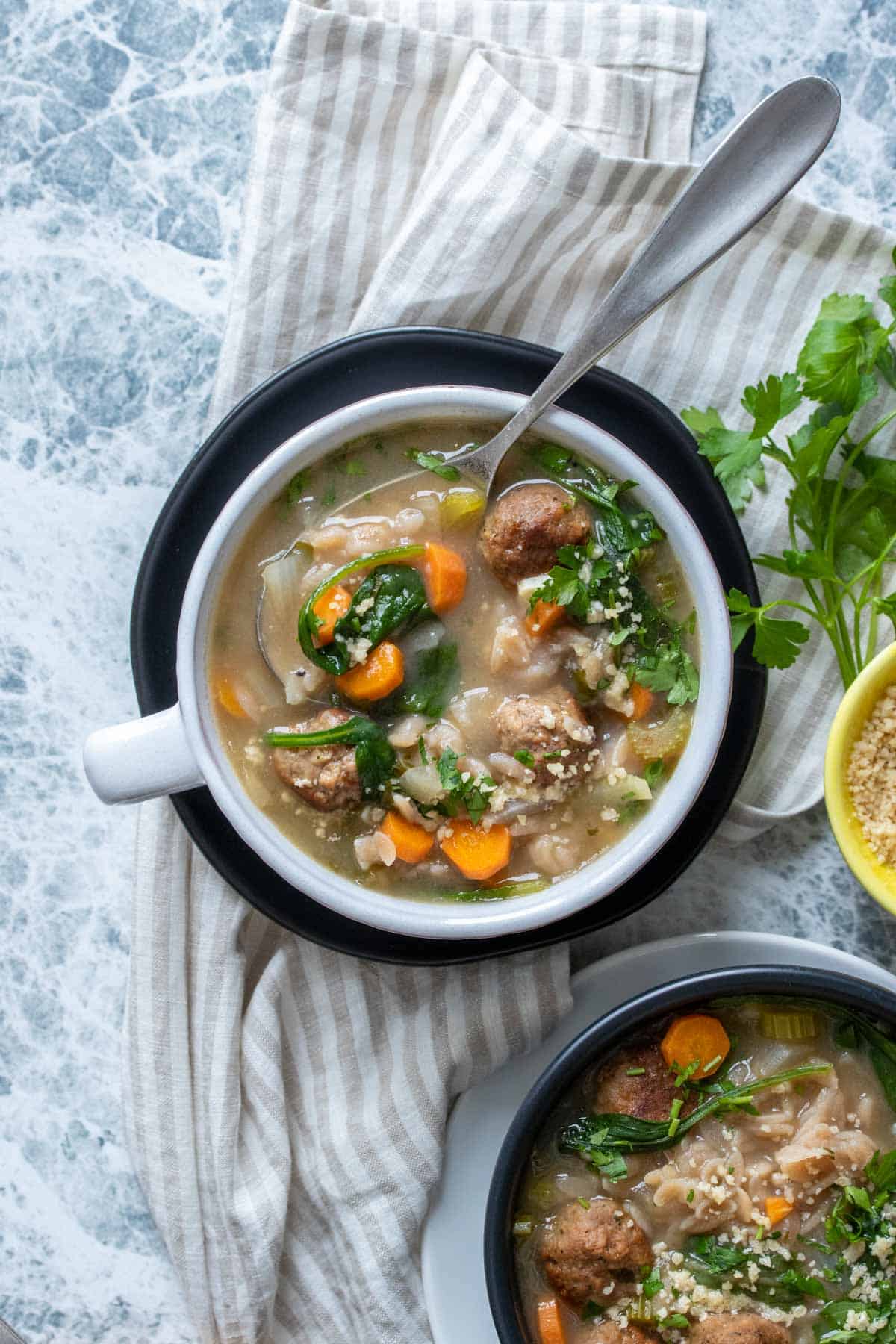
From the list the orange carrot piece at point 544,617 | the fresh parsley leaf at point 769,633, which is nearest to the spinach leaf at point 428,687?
the orange carrot piece at point 544,617

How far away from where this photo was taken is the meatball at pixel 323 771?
295cm

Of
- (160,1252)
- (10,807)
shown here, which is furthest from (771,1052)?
(10,807)

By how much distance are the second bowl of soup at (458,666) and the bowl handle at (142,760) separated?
79 millimetres

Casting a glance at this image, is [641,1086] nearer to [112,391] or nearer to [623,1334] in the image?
[623,1334]

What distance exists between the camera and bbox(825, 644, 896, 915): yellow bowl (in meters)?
3.17

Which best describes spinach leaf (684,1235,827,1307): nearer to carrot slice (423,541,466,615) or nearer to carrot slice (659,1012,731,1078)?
carrot slice (659,1012,731,1078)

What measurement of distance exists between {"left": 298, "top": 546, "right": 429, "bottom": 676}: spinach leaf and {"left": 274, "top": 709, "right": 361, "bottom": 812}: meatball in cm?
14

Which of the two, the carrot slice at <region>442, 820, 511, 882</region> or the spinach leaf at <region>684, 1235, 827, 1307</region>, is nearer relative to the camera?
the carrot slice at <region>442, 820, 511, 882</region>

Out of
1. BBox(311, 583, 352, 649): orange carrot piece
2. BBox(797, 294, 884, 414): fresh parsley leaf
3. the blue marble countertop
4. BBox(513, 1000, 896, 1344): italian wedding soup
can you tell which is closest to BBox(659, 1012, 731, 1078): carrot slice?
BBox(513, 1000, 896, 1344): italian wedding soup

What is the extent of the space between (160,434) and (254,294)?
47 cm

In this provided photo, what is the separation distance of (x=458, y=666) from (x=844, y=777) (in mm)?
1031

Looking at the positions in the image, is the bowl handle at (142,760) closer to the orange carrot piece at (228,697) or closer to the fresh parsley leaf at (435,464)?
the orange carrot piece at (228,697)

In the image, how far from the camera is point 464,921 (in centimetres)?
294

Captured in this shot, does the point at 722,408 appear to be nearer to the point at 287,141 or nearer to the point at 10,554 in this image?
the point at 287,141
